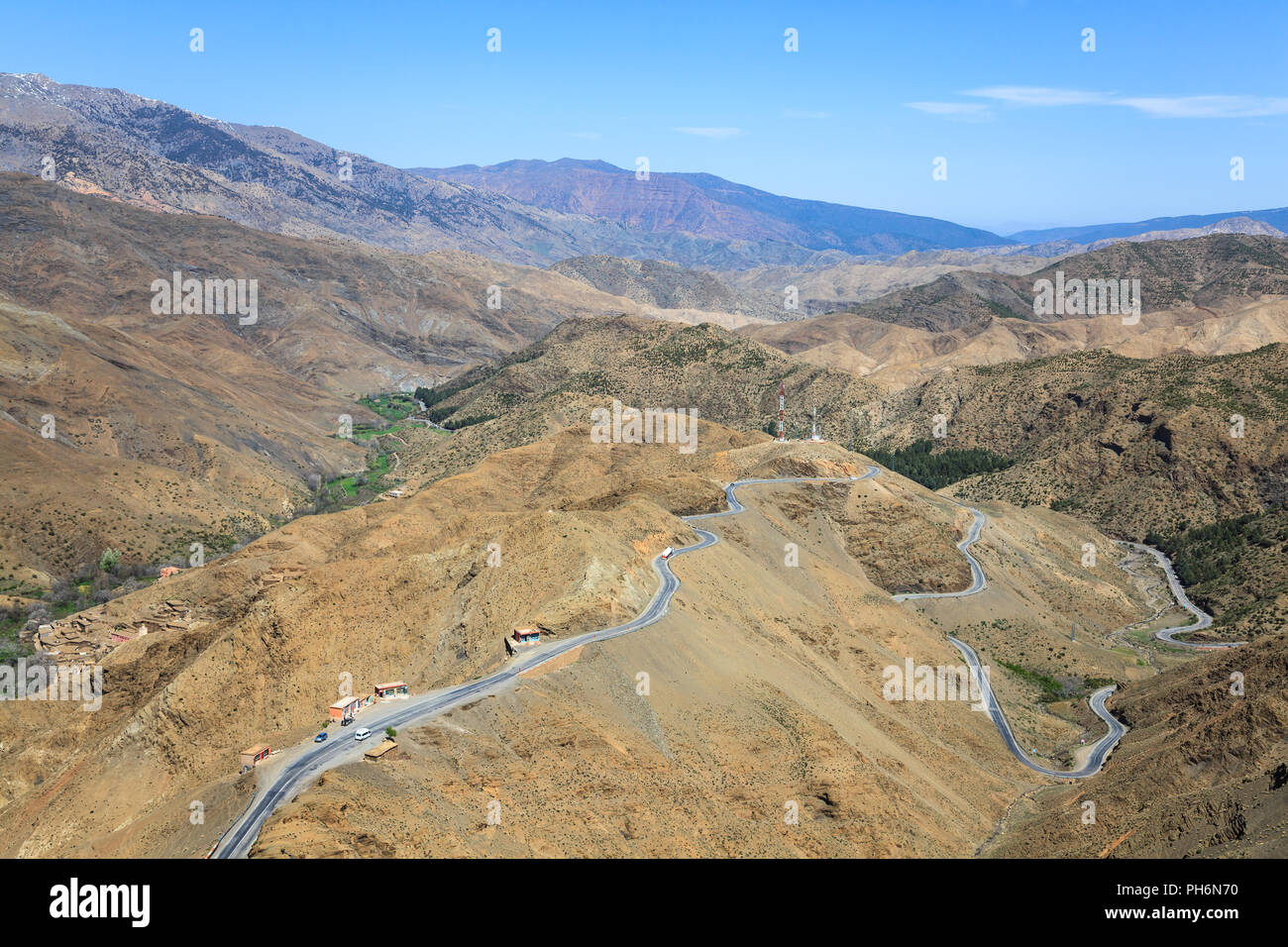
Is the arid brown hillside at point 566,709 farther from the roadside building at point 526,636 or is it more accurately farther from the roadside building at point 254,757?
the roadside building at point 526,636

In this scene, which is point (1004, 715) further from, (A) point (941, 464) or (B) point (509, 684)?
(A) point (941, 464)

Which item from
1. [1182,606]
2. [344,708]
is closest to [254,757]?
[344,708]

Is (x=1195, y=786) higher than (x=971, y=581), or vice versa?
(x=971, y=581)

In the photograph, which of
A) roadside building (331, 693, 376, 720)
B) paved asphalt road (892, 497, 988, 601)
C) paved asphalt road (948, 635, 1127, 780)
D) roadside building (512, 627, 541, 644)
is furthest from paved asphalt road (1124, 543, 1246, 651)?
roadside building (331, 693, 376, 720)

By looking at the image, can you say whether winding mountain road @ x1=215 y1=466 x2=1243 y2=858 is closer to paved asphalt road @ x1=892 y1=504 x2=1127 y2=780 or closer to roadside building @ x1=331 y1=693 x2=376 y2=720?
paved asphalt road @ x1=892 y1=504 x2=1127 y2=780

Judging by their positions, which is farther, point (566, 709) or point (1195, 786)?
point (1195, 786)
